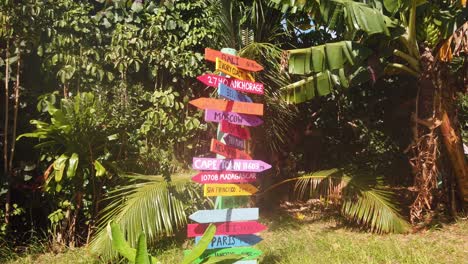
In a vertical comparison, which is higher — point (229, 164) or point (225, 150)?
point (225, 150)

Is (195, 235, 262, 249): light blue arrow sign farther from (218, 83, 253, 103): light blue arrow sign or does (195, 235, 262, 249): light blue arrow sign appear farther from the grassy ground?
(218, 83, 253, 103): light blue arrow sign

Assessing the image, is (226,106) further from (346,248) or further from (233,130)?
(346,248)

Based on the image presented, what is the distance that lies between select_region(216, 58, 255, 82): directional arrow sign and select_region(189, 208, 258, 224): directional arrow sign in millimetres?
1330

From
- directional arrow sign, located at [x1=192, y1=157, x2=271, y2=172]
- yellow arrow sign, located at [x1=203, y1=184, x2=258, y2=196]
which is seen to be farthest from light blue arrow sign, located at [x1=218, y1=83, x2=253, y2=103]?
yellow arrow sign, located at [x1=203, y1=184, x2=258, y2=196]

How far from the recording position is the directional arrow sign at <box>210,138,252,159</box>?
4.23m

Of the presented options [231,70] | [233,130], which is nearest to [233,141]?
[233,130]

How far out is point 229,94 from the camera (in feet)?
14.4

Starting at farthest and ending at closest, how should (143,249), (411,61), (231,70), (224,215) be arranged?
1. (411,61)
2. (231,70)
3. (224,215)
4. (143,249)

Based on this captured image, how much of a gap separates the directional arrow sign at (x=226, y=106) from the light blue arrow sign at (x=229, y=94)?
0.20 feet

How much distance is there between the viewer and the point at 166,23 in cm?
640

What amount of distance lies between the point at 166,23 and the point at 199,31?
48cm

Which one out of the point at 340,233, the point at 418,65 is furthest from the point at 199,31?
the point at 340,233

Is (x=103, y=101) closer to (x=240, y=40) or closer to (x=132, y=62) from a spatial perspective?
(x=132, y=62)

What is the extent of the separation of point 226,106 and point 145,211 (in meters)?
1.79
